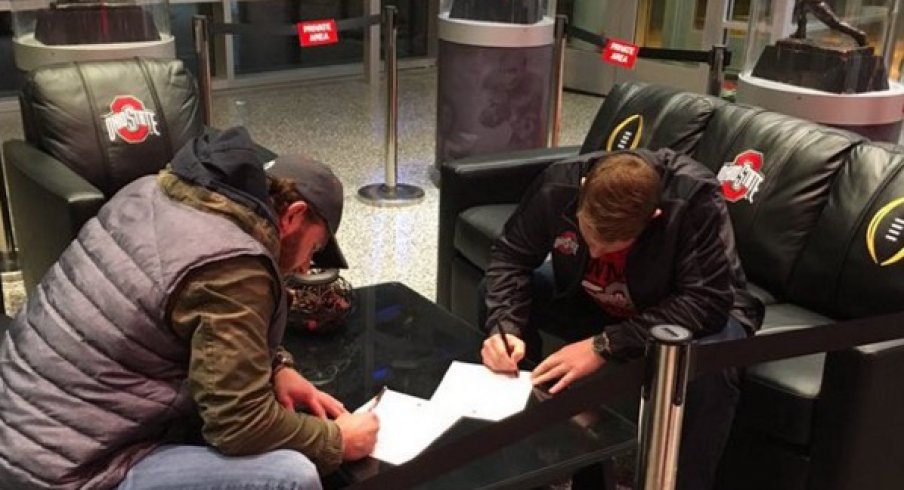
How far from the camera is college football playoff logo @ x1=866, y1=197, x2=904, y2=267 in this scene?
2389 mm

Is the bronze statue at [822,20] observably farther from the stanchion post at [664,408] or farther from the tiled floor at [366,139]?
the stanchion post at [664,408]

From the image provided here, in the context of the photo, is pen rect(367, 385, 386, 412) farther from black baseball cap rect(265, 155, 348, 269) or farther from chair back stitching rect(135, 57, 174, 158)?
chair back stitching rect(135, 57, 174, 158)

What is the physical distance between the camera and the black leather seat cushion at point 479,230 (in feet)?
10.1

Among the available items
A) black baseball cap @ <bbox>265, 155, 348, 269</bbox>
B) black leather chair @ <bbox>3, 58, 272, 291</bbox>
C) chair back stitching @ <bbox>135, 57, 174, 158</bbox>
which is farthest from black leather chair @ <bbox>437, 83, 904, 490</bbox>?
black baseball cap @ <bbox>265, 155, 348, 269</bbox>

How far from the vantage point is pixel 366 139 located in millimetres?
5930

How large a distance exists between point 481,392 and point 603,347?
339 mm

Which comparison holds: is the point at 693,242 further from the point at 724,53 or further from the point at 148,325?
→ the point at 724,53

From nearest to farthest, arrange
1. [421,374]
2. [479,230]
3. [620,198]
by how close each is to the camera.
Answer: [620,198]
[421,374]
[479,230]

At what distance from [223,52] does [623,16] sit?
295cm

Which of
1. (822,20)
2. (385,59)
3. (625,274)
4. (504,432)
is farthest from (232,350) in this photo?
(385,59)

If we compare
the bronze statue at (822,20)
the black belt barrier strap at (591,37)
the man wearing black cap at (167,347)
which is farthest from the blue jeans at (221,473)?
the black belt barrier strap at (591,37)

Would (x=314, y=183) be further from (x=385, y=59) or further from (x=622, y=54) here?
(x=385, y=59)

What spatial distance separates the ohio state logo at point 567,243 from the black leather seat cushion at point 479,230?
59cm

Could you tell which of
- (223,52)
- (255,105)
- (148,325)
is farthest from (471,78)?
(148,325)
